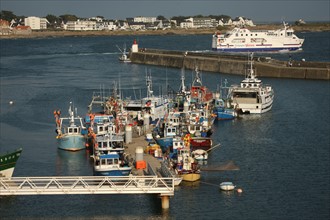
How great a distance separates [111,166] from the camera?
30016 millimetres

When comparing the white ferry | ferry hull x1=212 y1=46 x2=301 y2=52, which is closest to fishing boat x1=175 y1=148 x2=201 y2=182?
ferry hull x1=212 y1=46 x2=301 y2=52

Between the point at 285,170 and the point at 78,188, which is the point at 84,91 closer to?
the point at 285,170

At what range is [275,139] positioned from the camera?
1629 inches

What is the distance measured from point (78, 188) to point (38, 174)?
7.10 m

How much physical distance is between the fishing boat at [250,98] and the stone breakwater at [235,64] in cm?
2218

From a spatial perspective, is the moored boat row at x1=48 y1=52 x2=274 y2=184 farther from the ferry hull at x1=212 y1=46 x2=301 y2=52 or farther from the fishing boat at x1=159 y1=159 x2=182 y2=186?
the ferry hull at x1=212 y1=46 x2=301 y2=52

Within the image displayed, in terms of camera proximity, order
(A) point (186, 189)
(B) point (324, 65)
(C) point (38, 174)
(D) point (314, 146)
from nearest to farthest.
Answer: (A) point (186, 189), (C) point (38, 174), (D) point (314, 146), (B) point (324, 65)

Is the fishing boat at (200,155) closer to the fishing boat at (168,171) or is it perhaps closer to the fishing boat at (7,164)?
the fishing boat at (168,171)

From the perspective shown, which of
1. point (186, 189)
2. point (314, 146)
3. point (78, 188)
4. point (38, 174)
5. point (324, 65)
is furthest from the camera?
point (324, 65)

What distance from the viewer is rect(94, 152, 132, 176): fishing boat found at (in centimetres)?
2970

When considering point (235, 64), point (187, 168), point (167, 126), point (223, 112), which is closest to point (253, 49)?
point (235, 64)

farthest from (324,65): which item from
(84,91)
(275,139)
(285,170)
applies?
(285,170)

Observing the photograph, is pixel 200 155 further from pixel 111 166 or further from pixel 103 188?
pixel 103 188

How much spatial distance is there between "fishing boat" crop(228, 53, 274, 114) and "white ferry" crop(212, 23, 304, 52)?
6021cm
